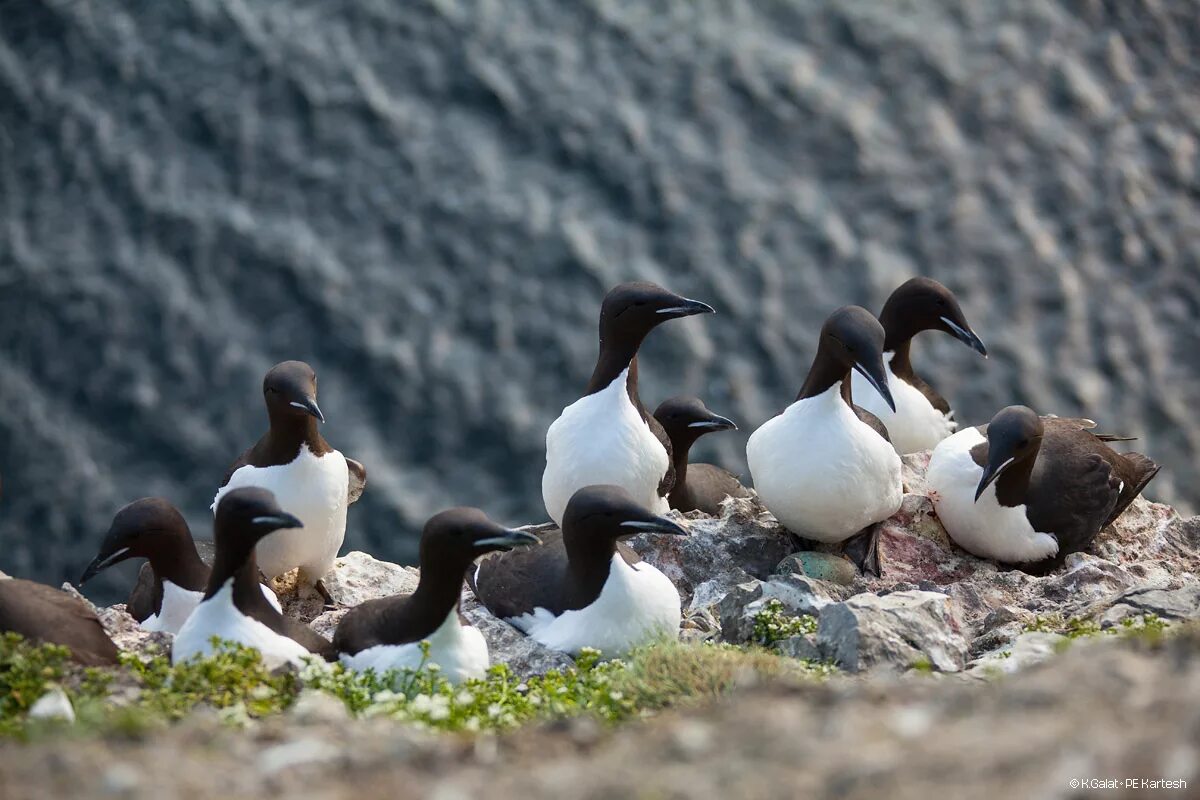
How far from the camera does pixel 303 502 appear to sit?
30.7ft

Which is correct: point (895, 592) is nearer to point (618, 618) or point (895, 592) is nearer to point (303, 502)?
point (618, 618)

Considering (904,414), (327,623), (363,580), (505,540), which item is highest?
(505,540)

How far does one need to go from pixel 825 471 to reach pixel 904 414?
240 centimetres

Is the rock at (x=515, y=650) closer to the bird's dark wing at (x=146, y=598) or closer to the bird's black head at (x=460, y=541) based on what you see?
the bird's black head at (x=460, y=541)

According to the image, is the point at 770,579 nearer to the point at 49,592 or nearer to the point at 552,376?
the point at 49,592

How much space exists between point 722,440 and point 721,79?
4.96 meters

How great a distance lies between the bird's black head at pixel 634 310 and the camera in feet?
31.6

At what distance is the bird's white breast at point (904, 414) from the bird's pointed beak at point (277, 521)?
198 inches

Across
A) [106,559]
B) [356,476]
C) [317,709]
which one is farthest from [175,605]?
[317,709]

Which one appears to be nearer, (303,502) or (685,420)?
(303,502)

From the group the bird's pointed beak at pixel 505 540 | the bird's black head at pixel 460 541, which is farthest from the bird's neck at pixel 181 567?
the bird's pointed beak at pixel 505 540

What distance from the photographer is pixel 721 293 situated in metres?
16.2

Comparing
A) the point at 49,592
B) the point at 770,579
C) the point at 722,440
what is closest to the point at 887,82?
the point at 722,440

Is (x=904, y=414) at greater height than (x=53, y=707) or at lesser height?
lesser
